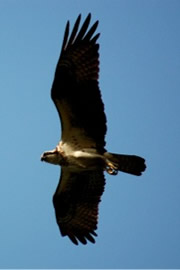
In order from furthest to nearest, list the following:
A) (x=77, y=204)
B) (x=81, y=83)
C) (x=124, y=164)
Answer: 1. (x=77, y=204)
2. (x=124, y=164)
3. (x=81, y=83)

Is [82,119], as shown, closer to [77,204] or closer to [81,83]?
[81,83]

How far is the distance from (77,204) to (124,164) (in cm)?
173

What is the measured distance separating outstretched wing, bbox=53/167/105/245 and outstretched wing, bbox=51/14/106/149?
108 centimetres

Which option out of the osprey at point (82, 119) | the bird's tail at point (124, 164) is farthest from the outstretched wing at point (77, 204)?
the bird's tail at point (124, 164)

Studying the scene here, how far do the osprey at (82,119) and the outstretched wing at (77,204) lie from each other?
0.02 m

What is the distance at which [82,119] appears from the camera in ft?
38.5

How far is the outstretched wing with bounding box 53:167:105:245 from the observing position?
12.5 meters

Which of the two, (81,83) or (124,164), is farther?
(124,164)

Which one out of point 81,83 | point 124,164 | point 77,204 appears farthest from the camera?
point 77,204

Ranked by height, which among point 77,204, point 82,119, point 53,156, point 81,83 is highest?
point 81,83

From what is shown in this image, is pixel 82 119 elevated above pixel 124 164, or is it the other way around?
pixel 82 119

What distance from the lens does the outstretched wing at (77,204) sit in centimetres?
1253

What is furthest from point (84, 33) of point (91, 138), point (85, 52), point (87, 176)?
point (87, 176)

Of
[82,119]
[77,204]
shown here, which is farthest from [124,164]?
[77,204]
